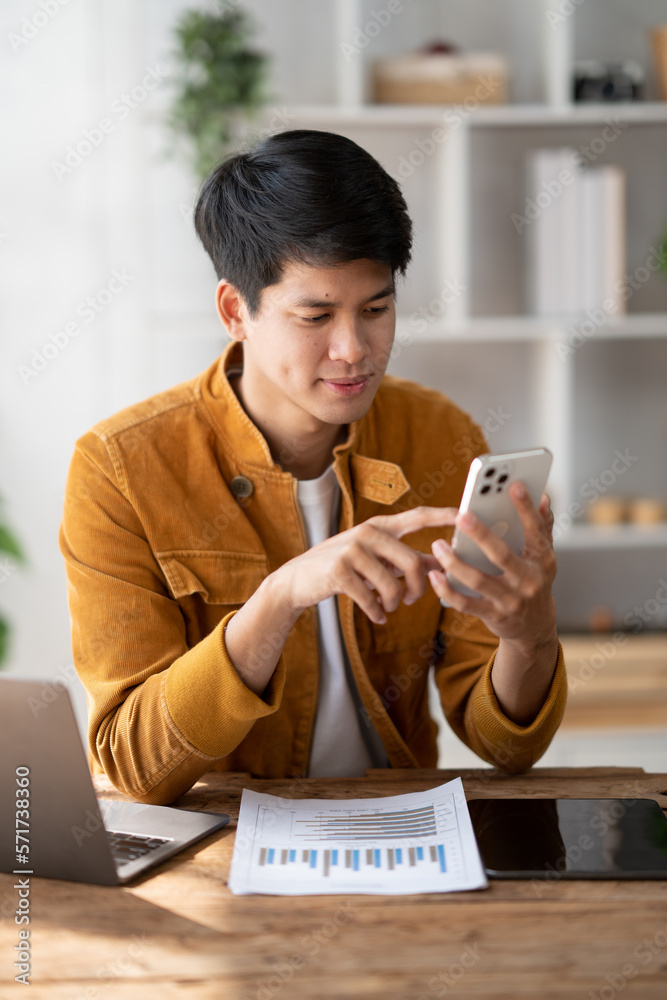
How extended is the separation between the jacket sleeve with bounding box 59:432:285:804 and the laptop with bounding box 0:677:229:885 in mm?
169

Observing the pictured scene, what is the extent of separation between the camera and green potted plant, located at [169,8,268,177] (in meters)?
2.49

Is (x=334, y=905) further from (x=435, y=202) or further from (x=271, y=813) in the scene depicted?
(x=435, y=202)

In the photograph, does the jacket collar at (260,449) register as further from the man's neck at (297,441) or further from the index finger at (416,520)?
the index finger at (416,520)

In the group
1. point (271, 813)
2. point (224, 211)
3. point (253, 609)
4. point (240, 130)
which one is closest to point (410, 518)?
point (253, 609)

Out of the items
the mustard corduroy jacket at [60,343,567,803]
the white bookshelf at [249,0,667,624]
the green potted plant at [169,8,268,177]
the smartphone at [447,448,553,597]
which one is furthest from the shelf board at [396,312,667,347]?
the smartphone at [447,448,553,597]

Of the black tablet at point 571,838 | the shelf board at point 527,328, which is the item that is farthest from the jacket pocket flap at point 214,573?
the shelf board at point 527,328

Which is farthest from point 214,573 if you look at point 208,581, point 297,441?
point 297,441

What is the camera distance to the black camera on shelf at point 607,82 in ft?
8.47

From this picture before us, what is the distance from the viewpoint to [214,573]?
133cm

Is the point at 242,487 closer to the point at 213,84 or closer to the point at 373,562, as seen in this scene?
the point at 373,562

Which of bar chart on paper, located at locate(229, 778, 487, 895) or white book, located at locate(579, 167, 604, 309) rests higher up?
white book, located at locate(579, 167, 604, 309)

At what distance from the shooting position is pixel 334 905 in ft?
2.79

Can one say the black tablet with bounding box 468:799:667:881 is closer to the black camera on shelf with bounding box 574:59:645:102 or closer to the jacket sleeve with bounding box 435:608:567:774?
the jacket sleeve with bounding box 435:608:567:774

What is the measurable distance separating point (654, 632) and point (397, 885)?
2095 mm
